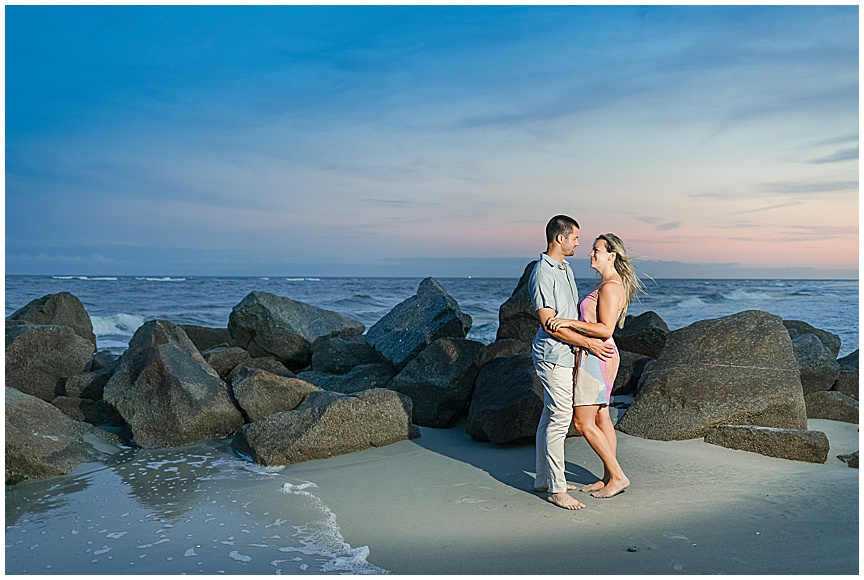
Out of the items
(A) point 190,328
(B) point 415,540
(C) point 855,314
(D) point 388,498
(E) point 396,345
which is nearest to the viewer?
(B) point 415,540

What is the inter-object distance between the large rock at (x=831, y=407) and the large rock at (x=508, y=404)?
3338 mm

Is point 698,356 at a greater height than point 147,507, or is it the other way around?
point 698,356

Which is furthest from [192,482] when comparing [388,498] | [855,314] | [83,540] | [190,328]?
[855,314]

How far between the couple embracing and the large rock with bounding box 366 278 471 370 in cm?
437

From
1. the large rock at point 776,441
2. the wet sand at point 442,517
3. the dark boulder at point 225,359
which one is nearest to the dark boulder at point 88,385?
the dark boulder at point 225,359

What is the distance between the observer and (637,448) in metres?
6.83

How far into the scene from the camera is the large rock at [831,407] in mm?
8336

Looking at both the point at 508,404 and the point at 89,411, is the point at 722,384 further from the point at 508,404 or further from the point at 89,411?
the point at 89,411

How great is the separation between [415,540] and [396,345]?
5.34m

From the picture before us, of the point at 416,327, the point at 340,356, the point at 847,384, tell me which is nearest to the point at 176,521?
the point at 416,327

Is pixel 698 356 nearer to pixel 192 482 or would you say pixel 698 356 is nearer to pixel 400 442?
pixel 400 442

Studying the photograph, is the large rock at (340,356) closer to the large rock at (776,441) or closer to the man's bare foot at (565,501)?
the large rock at (776,441)

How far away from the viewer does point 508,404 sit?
287 inches

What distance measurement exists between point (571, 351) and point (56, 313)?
10736 mm
